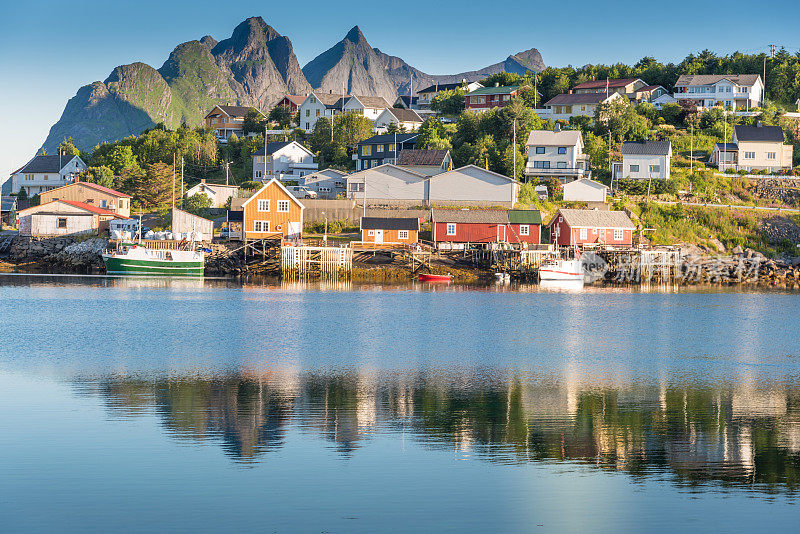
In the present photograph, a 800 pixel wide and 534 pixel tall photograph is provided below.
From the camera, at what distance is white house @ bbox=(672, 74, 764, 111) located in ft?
353

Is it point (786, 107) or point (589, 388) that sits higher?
point (786, 107)

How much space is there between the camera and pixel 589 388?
79.8 feet

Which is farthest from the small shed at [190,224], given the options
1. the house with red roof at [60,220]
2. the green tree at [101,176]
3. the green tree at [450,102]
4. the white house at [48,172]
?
the green tree at [450,102]

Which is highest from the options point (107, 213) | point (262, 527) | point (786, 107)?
point (786, 107)

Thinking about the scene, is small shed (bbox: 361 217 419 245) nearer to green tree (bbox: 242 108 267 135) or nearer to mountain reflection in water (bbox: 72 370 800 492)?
mountain reflection in water (bbox: 72 370 800 492)

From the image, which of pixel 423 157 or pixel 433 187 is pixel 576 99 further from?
pixel 433 187

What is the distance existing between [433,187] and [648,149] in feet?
78.9

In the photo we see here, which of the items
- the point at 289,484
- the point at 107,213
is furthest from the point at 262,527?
the point at 107,213

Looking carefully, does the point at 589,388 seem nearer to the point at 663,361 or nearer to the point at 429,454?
the point at 663,361

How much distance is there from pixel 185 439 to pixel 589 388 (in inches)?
493

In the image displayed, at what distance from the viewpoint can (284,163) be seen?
317 feet

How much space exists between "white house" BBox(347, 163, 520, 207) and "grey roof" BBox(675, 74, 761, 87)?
4867 centimetres

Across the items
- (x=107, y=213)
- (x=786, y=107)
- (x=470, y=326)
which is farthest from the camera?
(x=786, y=107)

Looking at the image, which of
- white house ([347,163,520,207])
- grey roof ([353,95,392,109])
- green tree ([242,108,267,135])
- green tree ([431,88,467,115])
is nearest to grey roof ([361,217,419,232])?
white house ([347,163,520,207])
